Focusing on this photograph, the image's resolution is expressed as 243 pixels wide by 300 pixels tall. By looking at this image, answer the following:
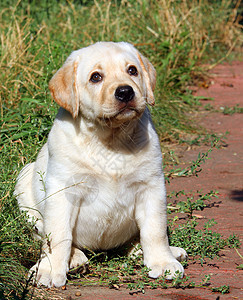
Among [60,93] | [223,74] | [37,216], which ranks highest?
[60,93]

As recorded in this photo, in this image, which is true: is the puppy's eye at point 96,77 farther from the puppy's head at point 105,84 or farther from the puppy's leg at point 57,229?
the puppy's leg at point 57,229

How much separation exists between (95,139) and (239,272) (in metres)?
1.33

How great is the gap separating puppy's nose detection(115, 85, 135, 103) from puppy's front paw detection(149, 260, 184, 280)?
111 cm

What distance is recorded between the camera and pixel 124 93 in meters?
3.38

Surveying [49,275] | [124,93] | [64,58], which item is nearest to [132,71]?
[124,93]

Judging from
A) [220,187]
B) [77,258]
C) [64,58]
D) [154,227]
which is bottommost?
[220,187]

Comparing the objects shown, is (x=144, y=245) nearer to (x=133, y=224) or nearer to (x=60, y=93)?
(x=133, y=224)

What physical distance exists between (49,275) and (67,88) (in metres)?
1.30

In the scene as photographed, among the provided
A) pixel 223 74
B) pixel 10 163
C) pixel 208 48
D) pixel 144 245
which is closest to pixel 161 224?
pixel 144 245

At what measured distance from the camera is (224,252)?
3855mm

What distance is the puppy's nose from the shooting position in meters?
3.38

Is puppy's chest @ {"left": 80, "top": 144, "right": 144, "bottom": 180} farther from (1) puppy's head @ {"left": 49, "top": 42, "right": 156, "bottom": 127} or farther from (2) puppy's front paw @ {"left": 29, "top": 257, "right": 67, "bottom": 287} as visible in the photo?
(2) puppy's front paw @ {"left": 29, "top": 257, "right": 67, "bottom": 287}

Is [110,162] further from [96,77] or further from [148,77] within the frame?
[148,77]

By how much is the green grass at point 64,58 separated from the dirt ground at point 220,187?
165 millimetres
